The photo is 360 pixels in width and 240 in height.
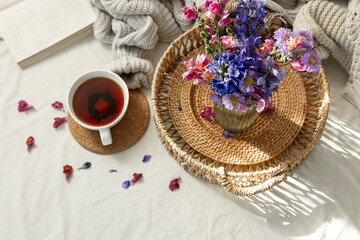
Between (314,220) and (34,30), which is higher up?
(34,30)

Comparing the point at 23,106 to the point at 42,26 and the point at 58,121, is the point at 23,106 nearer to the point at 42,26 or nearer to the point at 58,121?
the point at 58,121

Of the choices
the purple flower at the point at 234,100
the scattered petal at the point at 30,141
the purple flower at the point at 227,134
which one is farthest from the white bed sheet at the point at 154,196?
the purple flower at the point at 234,100

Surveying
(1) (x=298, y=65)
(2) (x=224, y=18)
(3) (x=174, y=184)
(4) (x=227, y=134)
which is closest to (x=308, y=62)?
(1) (x=298, y=65)

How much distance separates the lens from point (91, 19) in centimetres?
80

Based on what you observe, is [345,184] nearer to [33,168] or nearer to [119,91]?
[119,91]

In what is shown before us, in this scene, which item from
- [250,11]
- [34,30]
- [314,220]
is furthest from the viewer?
[34,30]

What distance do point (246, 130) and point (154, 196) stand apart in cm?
25

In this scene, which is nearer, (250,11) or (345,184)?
(250,11)

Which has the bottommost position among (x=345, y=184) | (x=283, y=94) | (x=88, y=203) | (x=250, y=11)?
(x=88, y=203)

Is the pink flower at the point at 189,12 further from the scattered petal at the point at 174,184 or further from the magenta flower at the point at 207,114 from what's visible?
the scattered petal at the point at 174,184

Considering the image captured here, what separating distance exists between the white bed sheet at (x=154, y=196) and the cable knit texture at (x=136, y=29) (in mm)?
131

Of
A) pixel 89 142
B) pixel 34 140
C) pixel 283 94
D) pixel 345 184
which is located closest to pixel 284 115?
pixel 283 94

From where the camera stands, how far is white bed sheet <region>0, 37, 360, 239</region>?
0.66 meters

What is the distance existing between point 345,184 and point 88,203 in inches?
22.3
